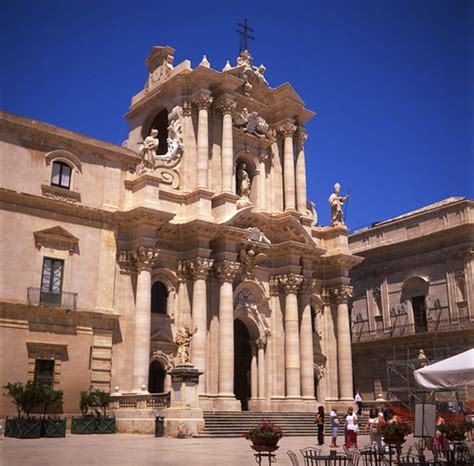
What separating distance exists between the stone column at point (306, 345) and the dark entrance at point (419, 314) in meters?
10.3

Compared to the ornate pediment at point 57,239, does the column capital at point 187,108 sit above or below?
above

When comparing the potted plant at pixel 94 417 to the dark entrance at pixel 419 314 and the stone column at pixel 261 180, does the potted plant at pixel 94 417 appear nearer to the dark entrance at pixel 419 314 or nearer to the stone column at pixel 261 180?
the stone column at pixel 261 180

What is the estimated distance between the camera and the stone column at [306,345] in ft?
110

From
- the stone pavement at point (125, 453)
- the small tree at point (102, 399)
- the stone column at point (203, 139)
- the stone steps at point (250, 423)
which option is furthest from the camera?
the stone column at point (203, 139)

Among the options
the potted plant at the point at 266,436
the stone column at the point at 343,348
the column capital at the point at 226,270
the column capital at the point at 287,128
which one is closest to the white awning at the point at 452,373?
the potted plant at the point at 266,436

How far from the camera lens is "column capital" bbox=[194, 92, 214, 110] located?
33219 mm

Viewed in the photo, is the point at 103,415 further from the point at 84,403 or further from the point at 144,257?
the point at 144,257

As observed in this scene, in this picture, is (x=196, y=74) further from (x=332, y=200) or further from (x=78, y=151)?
(x=332, y=200)

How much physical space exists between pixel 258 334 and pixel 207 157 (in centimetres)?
964

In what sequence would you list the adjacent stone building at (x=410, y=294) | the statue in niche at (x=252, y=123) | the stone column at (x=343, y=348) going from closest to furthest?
the statue in niche at (x=252, y=123) → the stone column at (x=343, y=348) → the adjacent stone building at (x=410, y=294)

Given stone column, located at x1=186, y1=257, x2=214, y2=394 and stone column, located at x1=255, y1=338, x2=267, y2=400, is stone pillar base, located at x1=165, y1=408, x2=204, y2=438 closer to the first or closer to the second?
stone column, located at x1=186, y1=257, x2=214, y2=394

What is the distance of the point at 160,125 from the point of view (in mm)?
38312

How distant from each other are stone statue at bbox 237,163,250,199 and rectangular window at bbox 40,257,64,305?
11.4 m

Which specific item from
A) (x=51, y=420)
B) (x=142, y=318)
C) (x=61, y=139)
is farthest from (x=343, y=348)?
(x=61, y=139)
